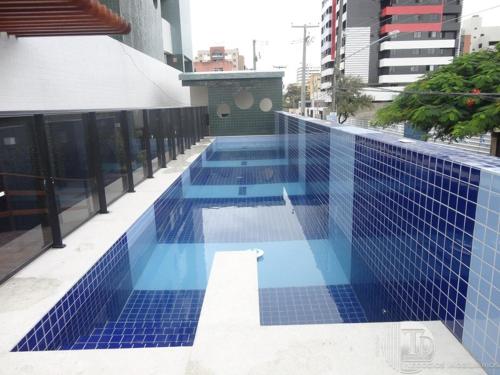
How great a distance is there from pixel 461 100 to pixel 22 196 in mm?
10277

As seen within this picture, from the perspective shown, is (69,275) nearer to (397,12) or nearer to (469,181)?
(469,181)

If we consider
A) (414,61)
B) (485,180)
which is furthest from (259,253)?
(414,61)

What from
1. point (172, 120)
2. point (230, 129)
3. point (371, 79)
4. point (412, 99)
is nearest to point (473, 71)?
point (412, 99)

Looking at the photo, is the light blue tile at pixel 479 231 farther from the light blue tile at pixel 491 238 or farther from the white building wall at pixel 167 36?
the white building wall at pixel 167 36

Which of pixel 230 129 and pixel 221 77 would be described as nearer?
pixel 221 77

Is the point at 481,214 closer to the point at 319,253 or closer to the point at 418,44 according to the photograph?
the point at 319,253

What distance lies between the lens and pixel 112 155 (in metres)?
6.71

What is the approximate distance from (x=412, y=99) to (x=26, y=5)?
35.4 ft

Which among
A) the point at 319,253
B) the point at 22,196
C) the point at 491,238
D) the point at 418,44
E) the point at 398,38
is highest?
the point at 398,38

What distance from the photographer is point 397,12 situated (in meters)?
45.2

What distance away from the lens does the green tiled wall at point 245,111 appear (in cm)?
2027

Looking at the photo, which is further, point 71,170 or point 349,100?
point 349,100

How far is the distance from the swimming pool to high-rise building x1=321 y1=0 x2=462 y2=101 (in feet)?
139

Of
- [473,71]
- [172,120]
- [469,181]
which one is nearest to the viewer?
[469,181]
